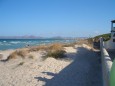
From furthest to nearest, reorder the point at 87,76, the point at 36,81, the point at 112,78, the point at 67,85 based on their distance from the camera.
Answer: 1. the point at 87,76
2. the point at 36,81
3. the point at 67,85
4. the point at 112,78

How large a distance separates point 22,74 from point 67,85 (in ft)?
11.1

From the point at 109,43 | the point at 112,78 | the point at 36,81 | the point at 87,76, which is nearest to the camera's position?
the point at 112,78

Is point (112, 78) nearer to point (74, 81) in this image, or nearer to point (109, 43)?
point (74, 81)

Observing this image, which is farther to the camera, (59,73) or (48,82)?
(59,73)

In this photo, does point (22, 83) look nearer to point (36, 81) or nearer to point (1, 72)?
point (36, 81)

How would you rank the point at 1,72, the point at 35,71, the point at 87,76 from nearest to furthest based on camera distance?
the point at 87,76 < the point at 35,71 < the point at 1,72

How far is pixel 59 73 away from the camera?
44.2 feet

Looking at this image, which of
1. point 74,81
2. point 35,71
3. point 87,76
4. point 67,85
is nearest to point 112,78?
point 67,85

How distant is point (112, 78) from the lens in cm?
369

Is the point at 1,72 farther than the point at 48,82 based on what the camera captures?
Yes

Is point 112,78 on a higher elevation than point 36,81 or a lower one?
higher

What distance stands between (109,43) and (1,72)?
14.9 meters

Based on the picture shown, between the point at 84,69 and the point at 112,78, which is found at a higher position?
the point at 112,78

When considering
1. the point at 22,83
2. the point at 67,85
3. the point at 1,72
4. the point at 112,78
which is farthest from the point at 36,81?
the point at 112,78
